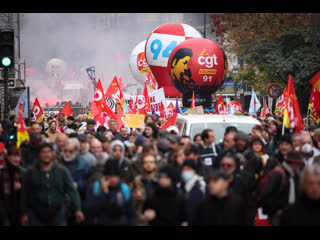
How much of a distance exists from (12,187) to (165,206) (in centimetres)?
202

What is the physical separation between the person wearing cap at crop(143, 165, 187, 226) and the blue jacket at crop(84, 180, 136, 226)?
6.4 inches

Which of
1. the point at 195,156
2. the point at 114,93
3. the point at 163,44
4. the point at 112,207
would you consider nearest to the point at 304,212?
the point at 112,207

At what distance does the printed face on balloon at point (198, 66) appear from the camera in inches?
827

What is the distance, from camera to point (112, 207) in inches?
217

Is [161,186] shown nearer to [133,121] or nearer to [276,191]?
[276,191]

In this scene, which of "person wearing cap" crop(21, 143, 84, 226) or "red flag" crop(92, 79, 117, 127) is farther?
"red flag" crop(92, 79, 117, 127)

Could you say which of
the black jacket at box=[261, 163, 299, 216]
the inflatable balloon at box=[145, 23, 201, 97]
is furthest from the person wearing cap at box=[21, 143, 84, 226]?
the inflatable balloon at box=[145, 23, 201, 97]

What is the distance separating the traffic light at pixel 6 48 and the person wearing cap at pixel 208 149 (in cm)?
373

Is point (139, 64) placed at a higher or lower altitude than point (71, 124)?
higher

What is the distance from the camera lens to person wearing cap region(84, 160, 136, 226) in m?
5.50

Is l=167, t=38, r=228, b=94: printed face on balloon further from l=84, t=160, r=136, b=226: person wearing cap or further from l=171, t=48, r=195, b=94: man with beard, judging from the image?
l=84, t=160, r=136, b=226: person wearing cap

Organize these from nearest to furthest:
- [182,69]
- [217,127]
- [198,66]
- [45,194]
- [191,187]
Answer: [191,187], [45,194], [217,127], [198,66], [182,69]

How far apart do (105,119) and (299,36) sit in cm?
856

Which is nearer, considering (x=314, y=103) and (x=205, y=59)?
(x=314, y=103)
